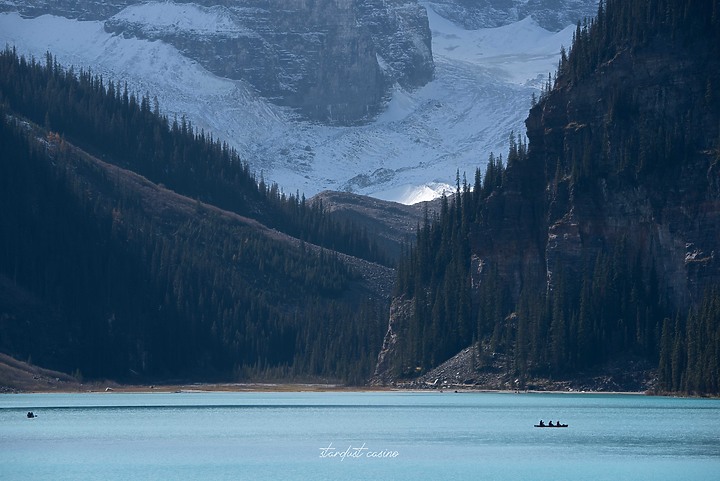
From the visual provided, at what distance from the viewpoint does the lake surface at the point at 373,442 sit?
349 ft

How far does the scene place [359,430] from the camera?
447 feet

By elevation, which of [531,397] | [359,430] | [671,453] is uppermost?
[671,453]

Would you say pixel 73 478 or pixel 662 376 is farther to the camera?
pixel 662 376

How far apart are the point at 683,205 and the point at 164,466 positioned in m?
100

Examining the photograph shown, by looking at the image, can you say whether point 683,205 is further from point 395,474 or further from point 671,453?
point 395,474

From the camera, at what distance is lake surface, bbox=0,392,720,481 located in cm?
10631

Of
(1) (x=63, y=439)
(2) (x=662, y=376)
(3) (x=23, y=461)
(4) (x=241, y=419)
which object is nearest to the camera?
(3) (x=23, y=461)

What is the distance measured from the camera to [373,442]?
124 m

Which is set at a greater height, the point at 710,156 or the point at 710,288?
the point at 710,156

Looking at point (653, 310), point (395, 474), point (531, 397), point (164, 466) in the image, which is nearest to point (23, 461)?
point (164, 466)
